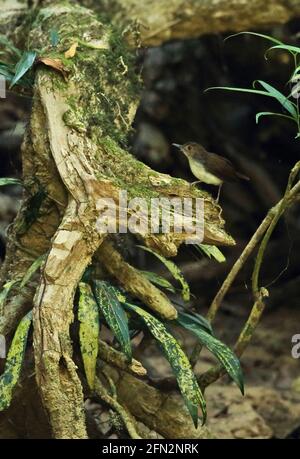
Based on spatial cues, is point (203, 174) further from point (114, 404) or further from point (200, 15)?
point (200, 15)

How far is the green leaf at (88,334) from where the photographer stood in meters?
2.94

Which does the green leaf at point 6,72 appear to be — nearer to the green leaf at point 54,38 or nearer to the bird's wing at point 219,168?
the green leaf at point 54,38

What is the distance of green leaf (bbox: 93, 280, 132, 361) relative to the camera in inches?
116

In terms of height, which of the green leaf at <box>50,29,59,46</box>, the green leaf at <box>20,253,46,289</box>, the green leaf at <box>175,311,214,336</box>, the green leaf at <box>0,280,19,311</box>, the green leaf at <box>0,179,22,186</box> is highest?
the green leaf at <box>50,29,59,46</box>

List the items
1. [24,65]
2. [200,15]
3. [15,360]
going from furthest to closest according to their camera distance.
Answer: [200,15], [24,65], [15,360]

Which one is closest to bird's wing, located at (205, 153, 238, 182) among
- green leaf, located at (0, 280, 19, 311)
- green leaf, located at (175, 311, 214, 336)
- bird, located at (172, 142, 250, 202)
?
bird, located at (172, 142, 250, 202)

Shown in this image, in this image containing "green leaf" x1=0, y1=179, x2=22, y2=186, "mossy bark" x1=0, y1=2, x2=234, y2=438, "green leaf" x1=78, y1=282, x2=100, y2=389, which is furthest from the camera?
"green leaf" x1=0, y1=179, x2=22, y2=186

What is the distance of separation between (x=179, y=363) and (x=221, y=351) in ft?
0.76

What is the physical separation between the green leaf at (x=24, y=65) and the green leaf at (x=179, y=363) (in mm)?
956

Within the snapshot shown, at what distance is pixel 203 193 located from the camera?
3059 millimetres

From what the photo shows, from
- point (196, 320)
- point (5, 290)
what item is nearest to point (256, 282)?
point (196, 320)

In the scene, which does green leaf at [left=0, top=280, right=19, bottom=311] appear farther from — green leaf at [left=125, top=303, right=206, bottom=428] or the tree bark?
the tree bark

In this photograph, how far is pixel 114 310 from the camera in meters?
3.02

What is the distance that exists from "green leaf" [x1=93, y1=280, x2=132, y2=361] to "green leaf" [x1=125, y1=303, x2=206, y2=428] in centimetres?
9
